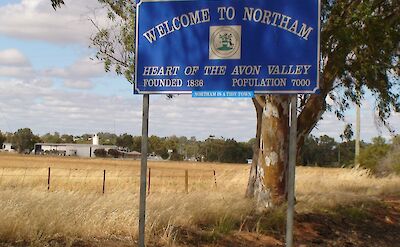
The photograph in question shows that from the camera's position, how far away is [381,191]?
25.3 meters

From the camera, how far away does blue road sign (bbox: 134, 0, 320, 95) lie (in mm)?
7285

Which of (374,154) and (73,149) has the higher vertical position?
(73,149)

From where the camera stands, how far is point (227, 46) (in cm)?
757

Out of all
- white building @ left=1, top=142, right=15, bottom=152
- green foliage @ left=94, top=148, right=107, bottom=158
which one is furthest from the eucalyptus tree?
white building @ left=1, top=142, right=15, bottom=152

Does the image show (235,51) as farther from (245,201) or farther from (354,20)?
(245,201)

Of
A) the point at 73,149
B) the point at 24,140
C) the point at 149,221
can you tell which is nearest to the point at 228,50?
the point at 149,221

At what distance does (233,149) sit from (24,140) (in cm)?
6301

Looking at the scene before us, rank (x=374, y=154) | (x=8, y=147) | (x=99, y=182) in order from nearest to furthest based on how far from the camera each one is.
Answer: (x=99, y=182) < (x=374, y=154) < (x=8, y=147)

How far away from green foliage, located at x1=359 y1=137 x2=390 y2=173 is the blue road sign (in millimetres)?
35439

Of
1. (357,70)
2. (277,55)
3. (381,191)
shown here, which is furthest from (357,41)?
(381,191)

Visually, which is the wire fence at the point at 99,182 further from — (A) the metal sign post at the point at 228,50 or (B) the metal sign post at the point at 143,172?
(A) the metal sign post at the point at 228,50

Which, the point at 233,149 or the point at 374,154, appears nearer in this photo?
the point at 374,154

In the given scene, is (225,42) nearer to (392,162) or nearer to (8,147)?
(392,162)

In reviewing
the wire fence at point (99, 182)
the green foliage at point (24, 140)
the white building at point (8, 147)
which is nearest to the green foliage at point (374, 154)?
the wire fence at point (99, 182)
